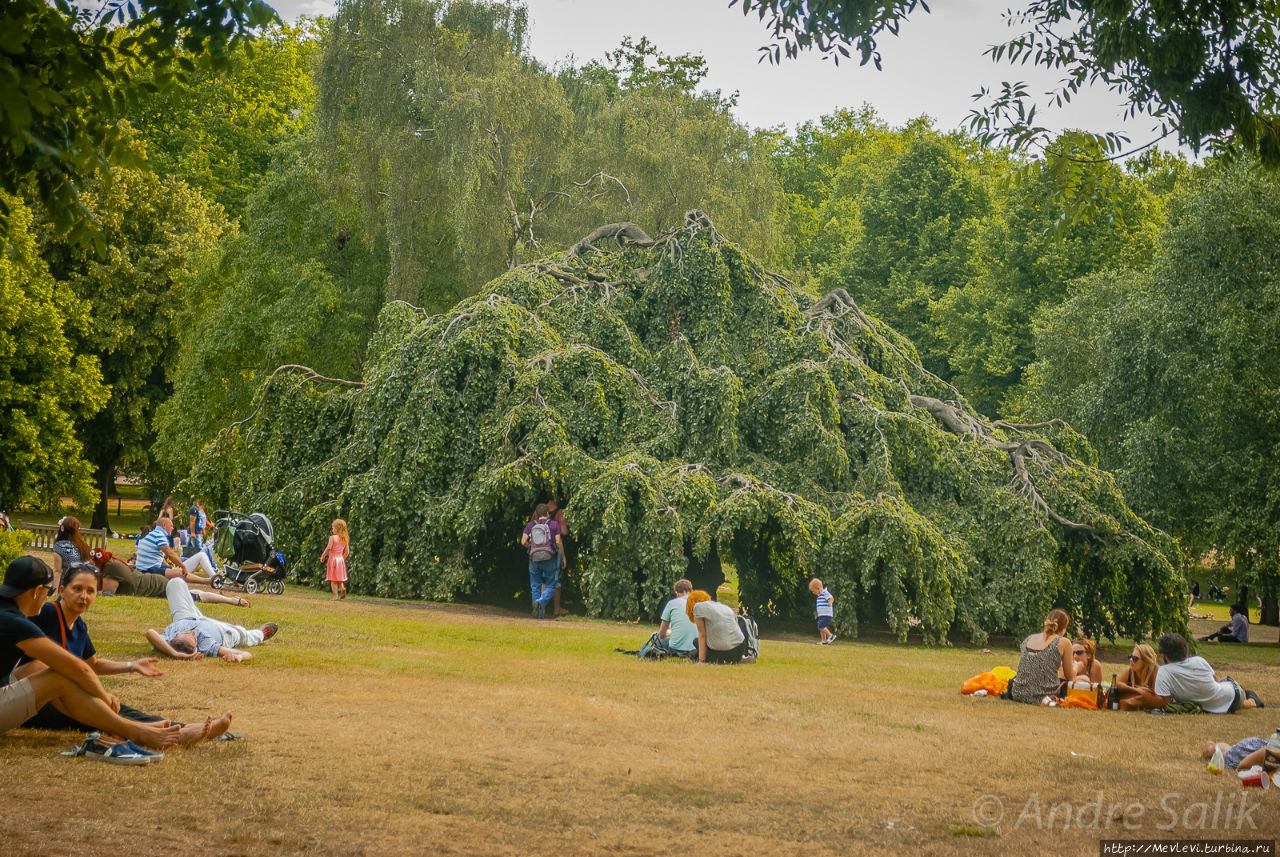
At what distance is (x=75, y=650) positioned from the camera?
6.97m

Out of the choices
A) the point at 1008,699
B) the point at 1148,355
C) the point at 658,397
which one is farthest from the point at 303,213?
the point at 1008,699

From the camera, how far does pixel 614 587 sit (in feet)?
53.5

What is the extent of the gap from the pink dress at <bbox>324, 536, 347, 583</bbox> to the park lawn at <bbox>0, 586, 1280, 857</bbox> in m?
5.38

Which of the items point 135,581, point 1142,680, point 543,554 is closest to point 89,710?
point 135,581

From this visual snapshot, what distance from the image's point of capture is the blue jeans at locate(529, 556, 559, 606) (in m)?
16.4

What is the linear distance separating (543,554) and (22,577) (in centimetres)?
1034

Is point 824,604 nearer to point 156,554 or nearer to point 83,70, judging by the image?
point 156,554

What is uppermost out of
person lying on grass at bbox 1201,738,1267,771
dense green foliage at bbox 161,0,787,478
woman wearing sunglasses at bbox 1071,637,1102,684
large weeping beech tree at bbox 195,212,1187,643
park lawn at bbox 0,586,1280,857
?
dense green foliage at bbox 161,0,787,478

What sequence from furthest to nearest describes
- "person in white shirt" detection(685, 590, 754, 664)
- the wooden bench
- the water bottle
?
the wooden bench, "person in white shirt" detection(685, 590, 754, 664), the water bottle

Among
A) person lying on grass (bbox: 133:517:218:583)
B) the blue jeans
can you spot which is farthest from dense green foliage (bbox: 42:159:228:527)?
the blue jeans

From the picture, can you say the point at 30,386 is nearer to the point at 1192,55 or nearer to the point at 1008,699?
the point at 1008,699

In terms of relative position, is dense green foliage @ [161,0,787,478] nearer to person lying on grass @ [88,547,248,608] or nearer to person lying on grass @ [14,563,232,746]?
person lying on grass @ [88,547,248,608]

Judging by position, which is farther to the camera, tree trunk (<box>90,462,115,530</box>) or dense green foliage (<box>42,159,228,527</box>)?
tree trunk (<box>90,462,115,530</box>)

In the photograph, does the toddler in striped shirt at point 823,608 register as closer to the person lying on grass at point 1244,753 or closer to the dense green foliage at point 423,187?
the person lying on grass at point 1244,753
